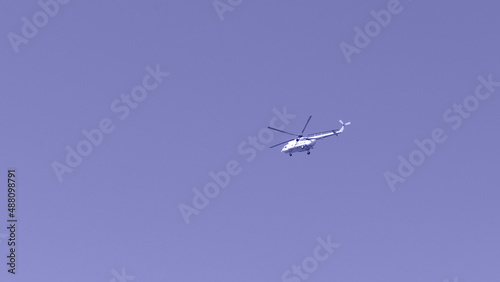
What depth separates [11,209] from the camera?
5571 inches

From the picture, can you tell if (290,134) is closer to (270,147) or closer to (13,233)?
(270,147)

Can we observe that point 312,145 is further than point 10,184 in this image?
Yes

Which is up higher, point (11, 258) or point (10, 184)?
point (10, 184)

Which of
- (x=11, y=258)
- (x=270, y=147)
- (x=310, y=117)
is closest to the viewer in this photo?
(x=11, y=258)

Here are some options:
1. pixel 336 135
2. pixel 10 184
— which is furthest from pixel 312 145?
pixel 10 184

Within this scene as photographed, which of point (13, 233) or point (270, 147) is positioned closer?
point (13, 233)

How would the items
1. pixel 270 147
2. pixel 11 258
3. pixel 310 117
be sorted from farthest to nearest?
pixel 270 147 < pixel 310 117 < pixel 11 258

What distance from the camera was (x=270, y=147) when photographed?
19112 cm

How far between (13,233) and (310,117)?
55952mm

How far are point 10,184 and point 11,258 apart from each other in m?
10.4

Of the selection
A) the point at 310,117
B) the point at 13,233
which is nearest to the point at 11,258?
the point at 13,233

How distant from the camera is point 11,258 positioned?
5522 inches

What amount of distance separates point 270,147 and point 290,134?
739cm

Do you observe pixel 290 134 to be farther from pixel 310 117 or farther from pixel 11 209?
pixel 11 209
